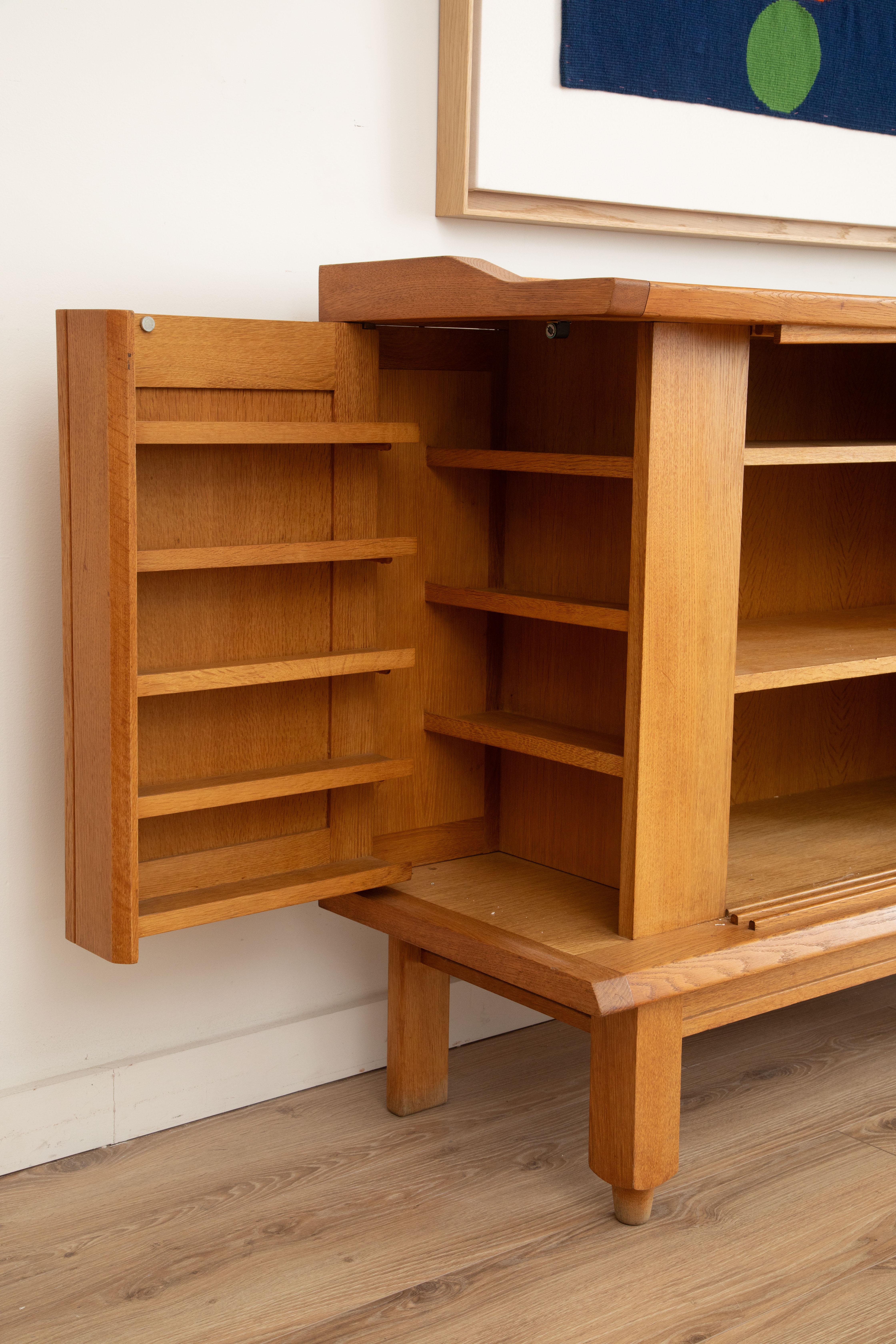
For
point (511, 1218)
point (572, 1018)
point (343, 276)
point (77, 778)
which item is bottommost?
point (511, 1218)

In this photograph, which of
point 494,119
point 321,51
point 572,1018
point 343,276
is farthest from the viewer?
point 494,119

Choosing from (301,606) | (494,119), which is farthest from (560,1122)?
(494,119)

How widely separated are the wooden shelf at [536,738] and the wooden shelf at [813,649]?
203 mm

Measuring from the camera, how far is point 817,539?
2.41 metres

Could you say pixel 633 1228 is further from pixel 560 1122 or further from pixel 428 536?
pixel 428 536

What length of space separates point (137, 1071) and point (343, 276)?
3.80ft

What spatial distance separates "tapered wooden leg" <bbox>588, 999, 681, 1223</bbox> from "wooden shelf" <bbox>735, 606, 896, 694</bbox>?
45 centimetres

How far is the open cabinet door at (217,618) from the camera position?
162 cm

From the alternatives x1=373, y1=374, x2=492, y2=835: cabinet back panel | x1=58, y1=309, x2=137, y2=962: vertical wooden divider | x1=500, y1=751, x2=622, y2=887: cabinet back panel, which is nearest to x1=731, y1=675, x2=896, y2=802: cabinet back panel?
x1=500, y1=751, x2=622, y2=887: cabinet back panel

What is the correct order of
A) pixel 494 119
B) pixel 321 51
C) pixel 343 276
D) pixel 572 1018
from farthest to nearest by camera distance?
pixel 494 119 < pixel 321 51 < pixel 343 276 < pixel 572 1018

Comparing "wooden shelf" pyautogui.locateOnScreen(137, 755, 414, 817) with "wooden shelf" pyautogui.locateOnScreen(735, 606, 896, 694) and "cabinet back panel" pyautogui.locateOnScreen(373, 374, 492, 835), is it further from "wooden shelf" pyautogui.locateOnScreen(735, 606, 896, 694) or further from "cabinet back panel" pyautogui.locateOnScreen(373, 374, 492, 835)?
"wooden shelf" pyautogui.locateOnScreen(735, 606, 896, 694)

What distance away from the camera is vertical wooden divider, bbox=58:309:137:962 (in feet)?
5.16

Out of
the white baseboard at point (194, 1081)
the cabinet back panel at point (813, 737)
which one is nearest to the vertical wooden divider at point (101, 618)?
the white baseboard at point (194, 1081)

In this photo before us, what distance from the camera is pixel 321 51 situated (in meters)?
1.98
